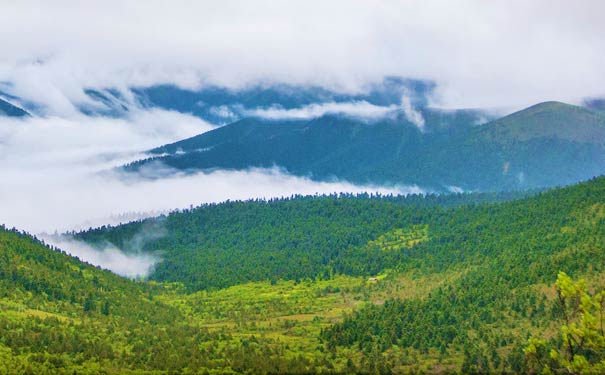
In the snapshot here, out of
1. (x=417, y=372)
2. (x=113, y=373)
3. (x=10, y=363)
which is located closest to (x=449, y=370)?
(x=417, y=372)

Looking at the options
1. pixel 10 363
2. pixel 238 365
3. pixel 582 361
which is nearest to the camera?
pixel 582 361

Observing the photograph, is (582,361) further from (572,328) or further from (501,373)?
(501,373)

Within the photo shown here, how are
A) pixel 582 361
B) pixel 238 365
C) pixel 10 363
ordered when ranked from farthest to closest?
pixel 238 365
pixel 10 363
pixel 582 361

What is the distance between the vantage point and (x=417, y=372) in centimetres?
19888

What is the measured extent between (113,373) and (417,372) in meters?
63.2

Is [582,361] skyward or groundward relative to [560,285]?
groundward

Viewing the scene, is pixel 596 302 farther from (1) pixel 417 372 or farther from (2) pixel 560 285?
(1) pixel 417 372

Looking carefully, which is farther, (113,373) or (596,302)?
(113,373)

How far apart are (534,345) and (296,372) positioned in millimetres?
90896

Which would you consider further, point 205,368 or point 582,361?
point 205,368

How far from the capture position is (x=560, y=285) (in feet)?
350

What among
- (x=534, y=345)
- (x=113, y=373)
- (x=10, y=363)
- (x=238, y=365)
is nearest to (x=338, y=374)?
(x=238, y=365)

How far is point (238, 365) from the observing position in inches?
7805

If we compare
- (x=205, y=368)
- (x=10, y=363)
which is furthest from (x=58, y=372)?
(x=205, y=368)
